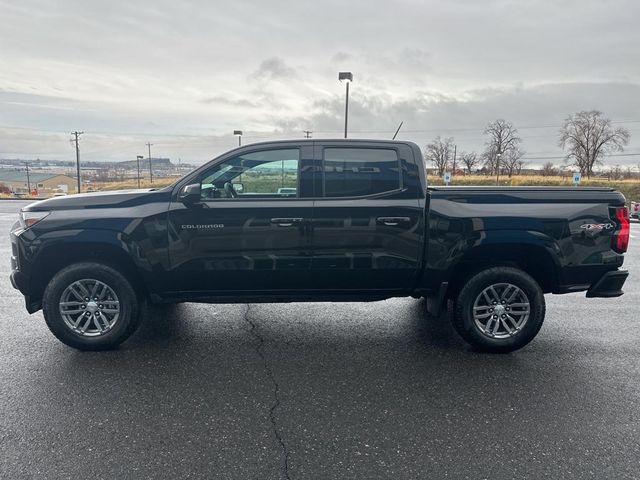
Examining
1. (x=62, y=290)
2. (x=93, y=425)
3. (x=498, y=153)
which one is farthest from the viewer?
(x=498, y=153)

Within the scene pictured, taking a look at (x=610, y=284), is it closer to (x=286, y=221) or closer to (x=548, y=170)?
(x=286, y=221)

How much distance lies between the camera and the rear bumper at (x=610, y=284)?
426 centimetres

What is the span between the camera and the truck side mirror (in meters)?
4.07

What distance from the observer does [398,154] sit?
14.2 ft

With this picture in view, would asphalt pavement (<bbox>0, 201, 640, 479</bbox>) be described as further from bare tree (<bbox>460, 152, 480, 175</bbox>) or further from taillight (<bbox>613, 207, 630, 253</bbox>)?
bare tree (<bbox>460, 152, 480, 175</bbox>)

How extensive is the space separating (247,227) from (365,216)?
108cm

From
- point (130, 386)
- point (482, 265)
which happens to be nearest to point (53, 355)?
point (130, 386)

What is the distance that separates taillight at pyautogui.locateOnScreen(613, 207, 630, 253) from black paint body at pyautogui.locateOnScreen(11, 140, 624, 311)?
6cm

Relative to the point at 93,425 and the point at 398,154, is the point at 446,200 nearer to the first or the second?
the point at 398,154

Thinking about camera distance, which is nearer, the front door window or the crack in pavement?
the crack in pavement

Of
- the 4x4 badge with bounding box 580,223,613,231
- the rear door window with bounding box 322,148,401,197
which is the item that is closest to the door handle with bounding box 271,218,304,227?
the rear door window with bounding box 322,148,401,197

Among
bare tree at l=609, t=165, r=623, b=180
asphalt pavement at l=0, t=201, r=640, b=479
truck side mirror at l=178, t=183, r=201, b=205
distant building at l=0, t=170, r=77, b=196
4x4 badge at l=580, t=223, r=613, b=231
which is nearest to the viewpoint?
asphalt pavement at l=0, t=201, r=640, b=479

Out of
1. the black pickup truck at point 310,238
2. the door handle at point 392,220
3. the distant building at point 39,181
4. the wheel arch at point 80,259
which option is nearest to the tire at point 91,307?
the black pickup truck at point 310,238

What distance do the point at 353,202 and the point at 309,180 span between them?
459mm
